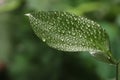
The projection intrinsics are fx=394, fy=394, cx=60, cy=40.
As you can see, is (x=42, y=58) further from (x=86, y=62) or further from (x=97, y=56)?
(x=97, y=56)

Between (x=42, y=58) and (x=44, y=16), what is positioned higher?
(x=44, y=16)

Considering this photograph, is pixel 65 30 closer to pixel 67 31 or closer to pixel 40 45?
pixel 67 31

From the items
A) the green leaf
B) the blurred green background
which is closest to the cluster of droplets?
the green leaf

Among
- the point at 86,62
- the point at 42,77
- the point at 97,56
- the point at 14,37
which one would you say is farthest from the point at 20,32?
the point at 97,56

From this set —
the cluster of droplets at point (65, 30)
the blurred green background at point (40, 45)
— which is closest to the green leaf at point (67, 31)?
the cluster of droplets at point (65, 30)

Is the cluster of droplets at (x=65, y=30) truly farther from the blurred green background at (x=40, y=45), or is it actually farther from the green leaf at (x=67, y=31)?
the blurred green background at (x=40, y=45)

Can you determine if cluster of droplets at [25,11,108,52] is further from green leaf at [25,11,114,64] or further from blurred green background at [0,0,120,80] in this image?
blurred green background at [0,0,120,80]
